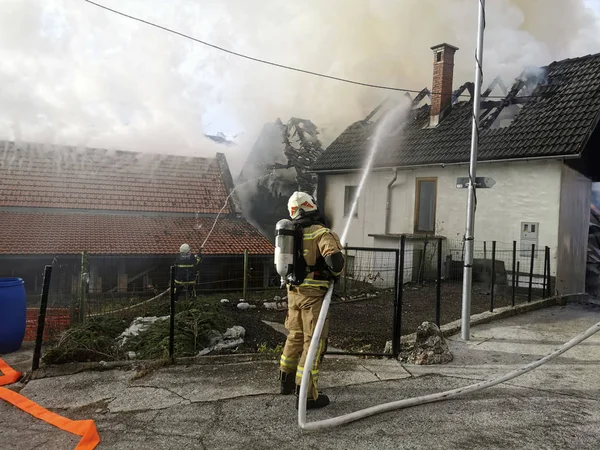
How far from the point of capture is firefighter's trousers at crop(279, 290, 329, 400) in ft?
11.4

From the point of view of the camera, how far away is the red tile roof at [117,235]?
36.3 feet

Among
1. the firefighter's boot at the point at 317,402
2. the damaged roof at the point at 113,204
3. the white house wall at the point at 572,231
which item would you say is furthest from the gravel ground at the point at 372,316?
the damaged roof at the point at 113,204

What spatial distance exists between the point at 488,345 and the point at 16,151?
13828 mm

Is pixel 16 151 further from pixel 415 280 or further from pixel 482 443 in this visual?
pixel 482 443

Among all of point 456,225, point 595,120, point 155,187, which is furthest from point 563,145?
point 155,187

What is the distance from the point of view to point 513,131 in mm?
10750

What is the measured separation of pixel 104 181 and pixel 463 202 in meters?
10.5

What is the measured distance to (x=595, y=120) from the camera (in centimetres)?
957

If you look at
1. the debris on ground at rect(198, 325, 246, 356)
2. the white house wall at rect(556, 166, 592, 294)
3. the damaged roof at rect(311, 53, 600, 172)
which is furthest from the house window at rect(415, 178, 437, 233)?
the debris on ground at rect(198, 325, 246, 356)

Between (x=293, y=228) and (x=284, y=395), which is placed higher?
(x=293, y=228)

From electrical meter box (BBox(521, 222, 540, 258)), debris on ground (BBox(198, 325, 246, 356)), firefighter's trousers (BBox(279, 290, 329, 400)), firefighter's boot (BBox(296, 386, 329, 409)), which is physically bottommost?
debris on ground (BBox(198, 325, 246, 356))

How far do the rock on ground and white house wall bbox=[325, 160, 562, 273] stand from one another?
6.27 metres

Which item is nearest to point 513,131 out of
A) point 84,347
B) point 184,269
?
point 184,269

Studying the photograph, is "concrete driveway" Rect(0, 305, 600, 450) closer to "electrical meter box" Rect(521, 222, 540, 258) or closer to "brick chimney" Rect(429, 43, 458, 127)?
"electrical meter box" Rect(521, 222, 540, 258)
